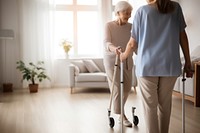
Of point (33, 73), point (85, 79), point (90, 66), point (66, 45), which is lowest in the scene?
point (85, 79)

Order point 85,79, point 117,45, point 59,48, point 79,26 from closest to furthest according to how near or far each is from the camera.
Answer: point 117,45 → point 85,79 → point 59,48 → point 79,26

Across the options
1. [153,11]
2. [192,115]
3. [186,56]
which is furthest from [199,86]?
[153,11]

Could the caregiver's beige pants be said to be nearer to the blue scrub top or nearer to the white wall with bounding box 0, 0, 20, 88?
the blue scrub top

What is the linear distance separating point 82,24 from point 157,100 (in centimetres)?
581

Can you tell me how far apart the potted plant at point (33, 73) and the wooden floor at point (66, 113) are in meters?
0.31

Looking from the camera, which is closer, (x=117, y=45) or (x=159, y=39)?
(x=159, y=39)

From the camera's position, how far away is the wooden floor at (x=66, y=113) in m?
3.29

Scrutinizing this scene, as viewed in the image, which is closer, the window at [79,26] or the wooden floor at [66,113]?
the wooden floor at [66,113]

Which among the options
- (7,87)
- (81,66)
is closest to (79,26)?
(81,66)

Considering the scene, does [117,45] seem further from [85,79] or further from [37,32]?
[37,32]

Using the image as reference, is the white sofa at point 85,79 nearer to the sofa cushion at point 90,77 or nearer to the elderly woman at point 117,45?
the sofa cushion at point 90,77

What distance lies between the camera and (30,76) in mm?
6469

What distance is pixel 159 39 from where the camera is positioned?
6.47 ft

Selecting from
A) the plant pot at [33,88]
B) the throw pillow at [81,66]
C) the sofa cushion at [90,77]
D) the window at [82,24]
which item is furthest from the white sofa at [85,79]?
the window at [82,24]
